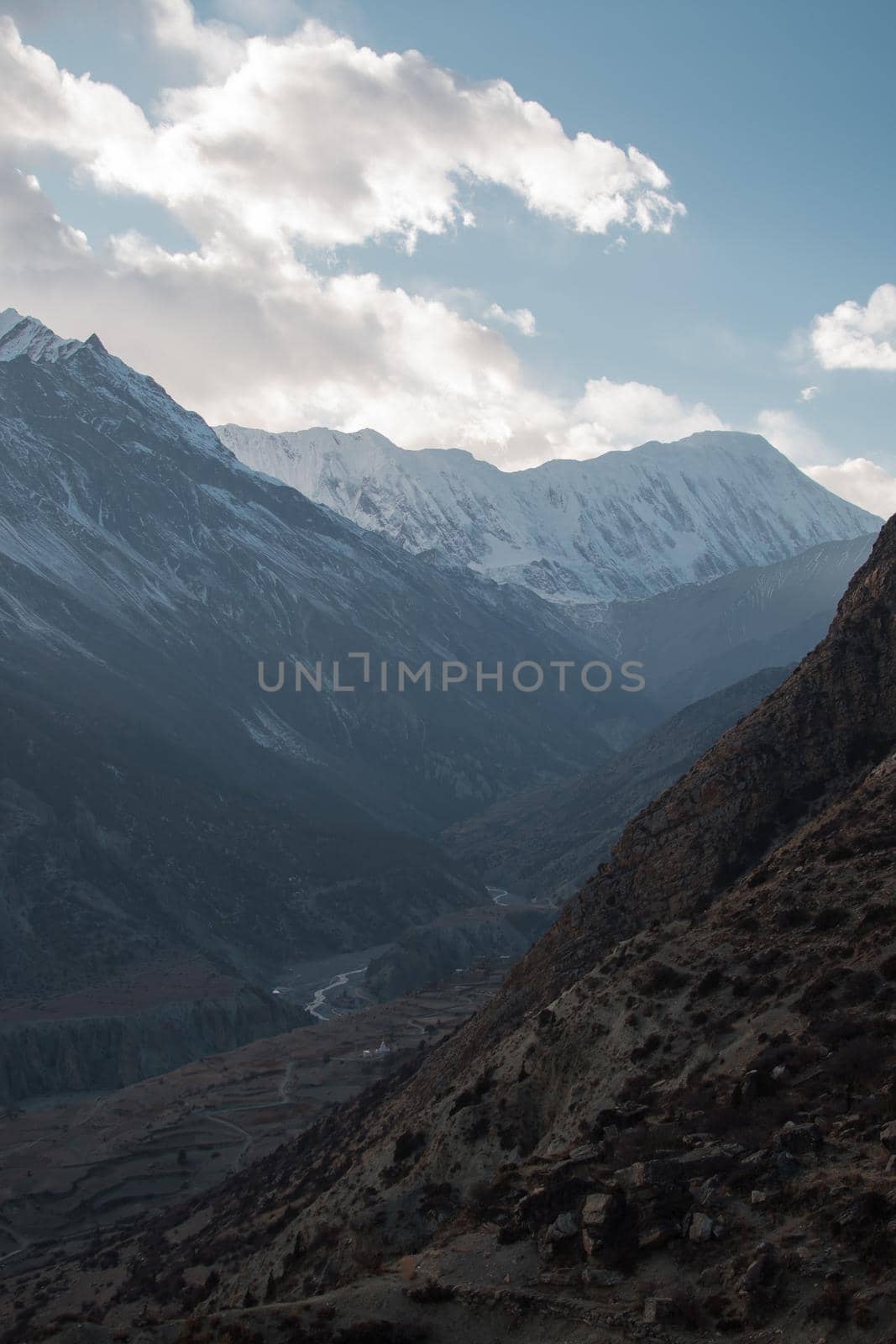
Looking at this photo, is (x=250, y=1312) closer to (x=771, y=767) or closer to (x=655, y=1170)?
(x=655, y=1170)

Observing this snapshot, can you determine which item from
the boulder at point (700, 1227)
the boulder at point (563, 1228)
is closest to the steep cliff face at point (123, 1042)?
the boulder at point (563, 1228)

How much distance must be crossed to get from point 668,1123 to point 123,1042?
110 m

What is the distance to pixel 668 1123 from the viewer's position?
26.5m

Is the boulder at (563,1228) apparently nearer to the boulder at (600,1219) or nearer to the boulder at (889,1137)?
the boulder at (600,1219)

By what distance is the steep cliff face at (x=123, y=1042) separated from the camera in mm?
118125

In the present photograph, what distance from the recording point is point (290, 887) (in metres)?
195

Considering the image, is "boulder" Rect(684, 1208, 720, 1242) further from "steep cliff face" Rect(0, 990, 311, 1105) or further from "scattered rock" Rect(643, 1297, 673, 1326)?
"steep cliff face" Rect(0, 990, 311, 1105)

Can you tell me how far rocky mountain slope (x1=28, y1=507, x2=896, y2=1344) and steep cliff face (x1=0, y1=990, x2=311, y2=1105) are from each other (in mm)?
66168

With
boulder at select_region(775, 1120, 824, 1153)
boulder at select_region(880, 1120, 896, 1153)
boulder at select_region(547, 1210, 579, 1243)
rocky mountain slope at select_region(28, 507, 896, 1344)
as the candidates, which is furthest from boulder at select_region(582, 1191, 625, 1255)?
boulder at select_region(880, 1120, 896, 1153)

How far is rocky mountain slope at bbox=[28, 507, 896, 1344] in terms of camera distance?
20734 mm

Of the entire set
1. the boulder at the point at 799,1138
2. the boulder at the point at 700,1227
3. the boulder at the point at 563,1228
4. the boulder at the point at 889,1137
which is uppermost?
the boulder at the point at 889,1137

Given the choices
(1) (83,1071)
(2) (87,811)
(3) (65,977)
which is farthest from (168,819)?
(1) (83,1071)

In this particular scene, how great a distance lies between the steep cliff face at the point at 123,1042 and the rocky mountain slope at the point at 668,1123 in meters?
66.2

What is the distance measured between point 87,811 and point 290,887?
35.9 metres
